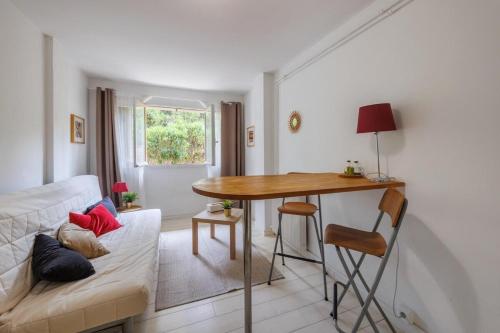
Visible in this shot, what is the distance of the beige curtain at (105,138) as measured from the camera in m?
3.41

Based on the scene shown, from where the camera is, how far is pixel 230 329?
1529 mm

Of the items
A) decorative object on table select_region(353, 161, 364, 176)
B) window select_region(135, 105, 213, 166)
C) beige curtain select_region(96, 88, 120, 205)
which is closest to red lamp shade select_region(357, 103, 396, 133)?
decorative object on table select_region(353, 161, 364, 176)

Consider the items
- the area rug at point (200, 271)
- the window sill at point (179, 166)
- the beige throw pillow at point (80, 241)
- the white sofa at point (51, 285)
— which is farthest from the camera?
the window sill at point (179, 166)

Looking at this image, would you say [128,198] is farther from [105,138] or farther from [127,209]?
[105,138]

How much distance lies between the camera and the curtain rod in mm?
1563

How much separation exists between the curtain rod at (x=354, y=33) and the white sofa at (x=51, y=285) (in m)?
2.53

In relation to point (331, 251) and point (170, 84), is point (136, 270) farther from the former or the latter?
point (170, 84)

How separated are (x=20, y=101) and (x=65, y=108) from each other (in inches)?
30.1

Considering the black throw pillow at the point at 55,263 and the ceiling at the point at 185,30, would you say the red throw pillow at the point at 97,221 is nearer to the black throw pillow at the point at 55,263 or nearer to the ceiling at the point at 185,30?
the black throw pillow at the point at 55,263

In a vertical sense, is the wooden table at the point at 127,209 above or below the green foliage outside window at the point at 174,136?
below

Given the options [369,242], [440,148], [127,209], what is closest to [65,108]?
[127,209]

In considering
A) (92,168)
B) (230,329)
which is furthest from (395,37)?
(92,168)

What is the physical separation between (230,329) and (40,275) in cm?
127

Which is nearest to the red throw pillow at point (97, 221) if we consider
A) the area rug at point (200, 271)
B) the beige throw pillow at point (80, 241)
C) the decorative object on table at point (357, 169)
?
the beige throw pillow at point (80, 241)
